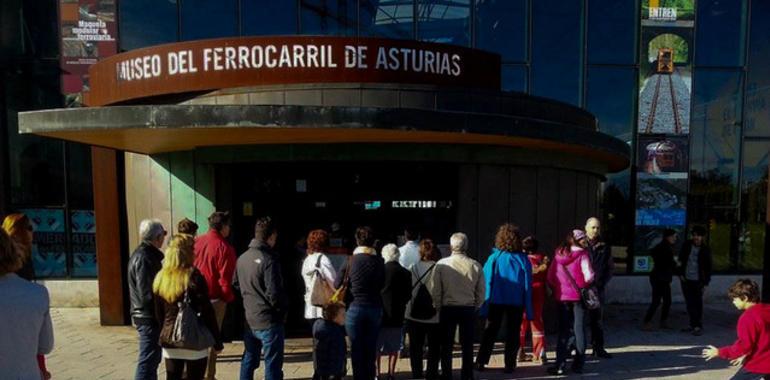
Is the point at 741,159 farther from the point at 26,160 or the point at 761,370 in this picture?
the point at 26,160

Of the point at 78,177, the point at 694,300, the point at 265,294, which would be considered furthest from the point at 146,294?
the point at 694,300

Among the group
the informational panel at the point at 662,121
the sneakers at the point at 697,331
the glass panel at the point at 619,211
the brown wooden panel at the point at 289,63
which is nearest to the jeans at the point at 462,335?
the brown wooden panel at the point at 289,63

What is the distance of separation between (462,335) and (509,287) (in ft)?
2.52

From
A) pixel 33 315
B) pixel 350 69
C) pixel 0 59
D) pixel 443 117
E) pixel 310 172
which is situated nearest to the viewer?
pixel 33 315

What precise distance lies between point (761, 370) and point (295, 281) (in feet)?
17.1

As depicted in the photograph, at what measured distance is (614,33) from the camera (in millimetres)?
10766

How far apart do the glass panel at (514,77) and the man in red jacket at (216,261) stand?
749 cm

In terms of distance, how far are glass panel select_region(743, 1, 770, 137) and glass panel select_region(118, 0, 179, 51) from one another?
500 inches

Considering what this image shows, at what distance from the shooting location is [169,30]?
1003cm

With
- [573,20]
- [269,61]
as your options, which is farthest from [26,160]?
[573,20]

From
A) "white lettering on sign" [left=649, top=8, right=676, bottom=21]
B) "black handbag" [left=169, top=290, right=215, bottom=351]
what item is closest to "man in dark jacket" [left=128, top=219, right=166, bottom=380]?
"black handbag" [left=169, top=290, right=215, bottom=351]

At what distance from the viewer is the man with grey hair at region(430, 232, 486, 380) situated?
5082 mm

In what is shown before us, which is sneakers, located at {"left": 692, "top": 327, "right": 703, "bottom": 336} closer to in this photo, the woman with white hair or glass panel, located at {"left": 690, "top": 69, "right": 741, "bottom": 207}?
glass panel, located at {"left": 690, "top": 69, "right": 741, "bottom": 207}

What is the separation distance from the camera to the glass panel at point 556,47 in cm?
1064
